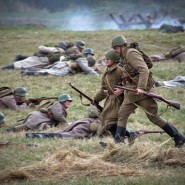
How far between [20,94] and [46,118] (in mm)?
2539

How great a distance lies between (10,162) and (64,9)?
3517cm

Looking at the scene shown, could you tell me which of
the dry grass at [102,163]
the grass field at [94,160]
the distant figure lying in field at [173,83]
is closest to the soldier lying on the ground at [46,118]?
the grass field at [94,160]

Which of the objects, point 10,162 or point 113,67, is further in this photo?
point 113,67

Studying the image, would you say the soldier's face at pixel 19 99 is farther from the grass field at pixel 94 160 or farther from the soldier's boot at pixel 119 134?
the soldier's boot at pixel 119 134

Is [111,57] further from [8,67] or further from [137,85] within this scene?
[8,67]

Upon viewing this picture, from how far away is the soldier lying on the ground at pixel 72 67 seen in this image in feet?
59.5

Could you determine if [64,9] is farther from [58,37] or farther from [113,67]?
[113,67]

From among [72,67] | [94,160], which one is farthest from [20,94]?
[94,160]

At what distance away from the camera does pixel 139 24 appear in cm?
3725

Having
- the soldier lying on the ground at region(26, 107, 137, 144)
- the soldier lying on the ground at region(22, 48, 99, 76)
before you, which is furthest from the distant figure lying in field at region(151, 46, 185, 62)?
the soldier lying on the ground at region(26, 107, 137, 144)

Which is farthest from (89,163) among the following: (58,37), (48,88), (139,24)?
(139,24)

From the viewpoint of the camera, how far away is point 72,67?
18312mm

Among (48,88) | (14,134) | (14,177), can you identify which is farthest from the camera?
(48,88)

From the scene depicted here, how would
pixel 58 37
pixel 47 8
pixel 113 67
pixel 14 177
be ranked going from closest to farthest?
pixel 14 177, pixel 113 67, pixel 58 37, pixel 47 8
